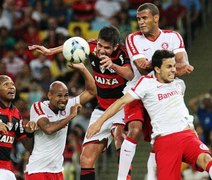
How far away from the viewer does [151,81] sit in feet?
42.5

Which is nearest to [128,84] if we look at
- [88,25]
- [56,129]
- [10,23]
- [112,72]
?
[112,72]

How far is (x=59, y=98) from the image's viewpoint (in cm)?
1404

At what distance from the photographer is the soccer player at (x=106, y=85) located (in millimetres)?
13412

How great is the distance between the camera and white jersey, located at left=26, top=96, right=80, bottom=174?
14.2 m

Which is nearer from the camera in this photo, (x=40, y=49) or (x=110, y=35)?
(x=110, y=35)

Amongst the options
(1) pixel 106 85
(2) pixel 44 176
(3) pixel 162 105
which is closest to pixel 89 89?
(1) pixel 106 85

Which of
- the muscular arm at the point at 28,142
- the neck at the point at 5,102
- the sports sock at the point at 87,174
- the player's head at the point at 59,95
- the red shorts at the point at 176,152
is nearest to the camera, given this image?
the red shorts at the point at 176,152

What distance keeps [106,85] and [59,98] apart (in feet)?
2.39

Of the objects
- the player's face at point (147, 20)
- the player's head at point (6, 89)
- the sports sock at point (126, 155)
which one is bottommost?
the sports sock at point (126, 155)

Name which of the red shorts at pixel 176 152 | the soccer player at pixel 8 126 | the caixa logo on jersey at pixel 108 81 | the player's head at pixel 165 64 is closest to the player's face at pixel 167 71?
the player's head at pixel 165 64

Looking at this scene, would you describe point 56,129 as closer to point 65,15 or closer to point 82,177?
point 82,177

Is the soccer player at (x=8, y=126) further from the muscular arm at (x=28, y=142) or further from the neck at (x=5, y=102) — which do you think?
the muscular arm at (x=28, y=142)

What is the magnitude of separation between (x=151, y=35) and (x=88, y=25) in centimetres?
1010

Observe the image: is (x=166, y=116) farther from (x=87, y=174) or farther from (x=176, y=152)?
(x=87, y=174)
